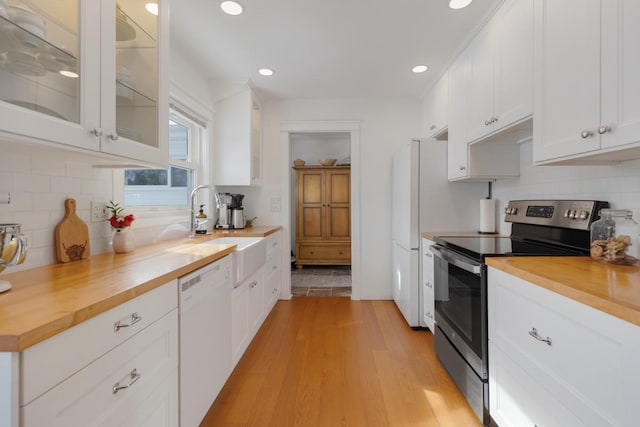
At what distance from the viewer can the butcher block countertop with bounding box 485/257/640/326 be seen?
0.81 metres

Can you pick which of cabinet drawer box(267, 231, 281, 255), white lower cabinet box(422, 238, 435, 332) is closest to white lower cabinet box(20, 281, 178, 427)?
cabinet drawer box(267, 231, 281, 255)

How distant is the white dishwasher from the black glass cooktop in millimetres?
1389

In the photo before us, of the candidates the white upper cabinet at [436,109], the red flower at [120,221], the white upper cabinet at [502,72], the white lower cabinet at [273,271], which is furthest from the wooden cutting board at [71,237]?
the white upper cabinet at [436,109]

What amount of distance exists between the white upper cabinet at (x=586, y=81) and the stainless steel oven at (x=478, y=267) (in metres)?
0.39

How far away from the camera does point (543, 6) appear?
144cm

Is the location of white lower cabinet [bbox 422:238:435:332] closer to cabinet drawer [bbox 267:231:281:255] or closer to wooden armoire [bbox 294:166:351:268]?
cabinet drawer [bbox 267:231:281:255]

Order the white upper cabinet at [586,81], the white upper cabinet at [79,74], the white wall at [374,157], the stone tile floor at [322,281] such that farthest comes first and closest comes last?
the stone tile floor at [322,281] < the white wall at [374,157] < the white upper cabinet at [586,81] < the white upper cabinet at [79,74]

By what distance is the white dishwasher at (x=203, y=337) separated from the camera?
1.30 m

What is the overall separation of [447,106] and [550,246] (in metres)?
1.47

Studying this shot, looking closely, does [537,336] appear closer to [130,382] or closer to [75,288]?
[130,382]

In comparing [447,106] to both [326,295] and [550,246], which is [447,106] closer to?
[550,246]

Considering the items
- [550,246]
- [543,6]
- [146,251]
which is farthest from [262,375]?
[543,6]

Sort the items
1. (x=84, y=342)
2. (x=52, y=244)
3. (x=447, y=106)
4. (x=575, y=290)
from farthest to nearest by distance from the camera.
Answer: (x=447, y=106) → (x=52, y=244) → (x=575, y=290) → (x=84, y=342)

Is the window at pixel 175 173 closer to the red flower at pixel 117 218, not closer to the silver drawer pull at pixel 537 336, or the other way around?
the red flower at pixel 117 218
